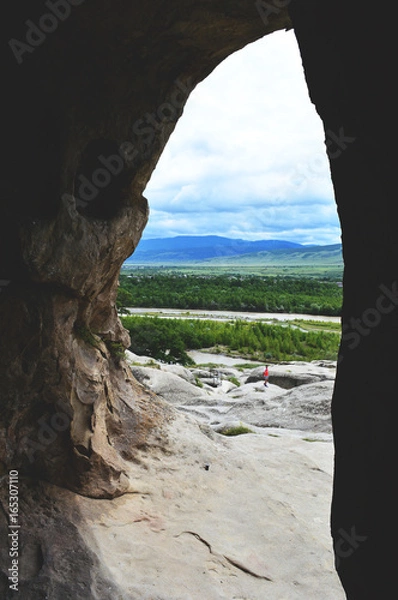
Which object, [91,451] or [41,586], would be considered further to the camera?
[91,451]

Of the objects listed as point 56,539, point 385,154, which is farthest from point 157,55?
point 56,539

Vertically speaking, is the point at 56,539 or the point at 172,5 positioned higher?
the point at 172,5

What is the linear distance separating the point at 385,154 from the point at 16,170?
5.61m

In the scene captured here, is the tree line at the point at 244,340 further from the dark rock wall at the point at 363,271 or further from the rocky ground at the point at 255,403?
the dark rock wall at the point at 363,271

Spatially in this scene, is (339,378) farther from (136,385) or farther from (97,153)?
(136,385)

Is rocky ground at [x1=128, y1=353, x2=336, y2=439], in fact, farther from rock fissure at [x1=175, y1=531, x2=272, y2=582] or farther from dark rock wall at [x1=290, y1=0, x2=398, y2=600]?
dark rock wall at [x1=290, y1=0, x2=398, y2=600]

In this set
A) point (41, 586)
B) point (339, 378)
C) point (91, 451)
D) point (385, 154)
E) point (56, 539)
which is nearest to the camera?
point (385, 154)

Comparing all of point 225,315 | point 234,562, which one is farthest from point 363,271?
point 225,315

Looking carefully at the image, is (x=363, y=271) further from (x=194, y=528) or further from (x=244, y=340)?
(x=244, y=340)

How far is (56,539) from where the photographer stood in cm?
595

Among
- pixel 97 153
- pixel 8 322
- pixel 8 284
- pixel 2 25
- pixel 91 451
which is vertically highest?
pixel 2 25

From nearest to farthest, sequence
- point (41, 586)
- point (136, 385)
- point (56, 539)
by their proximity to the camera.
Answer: point (41, 586), point (56, 539), point (136, 385)

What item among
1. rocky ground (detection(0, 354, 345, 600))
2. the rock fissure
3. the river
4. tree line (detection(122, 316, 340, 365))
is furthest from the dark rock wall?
the river

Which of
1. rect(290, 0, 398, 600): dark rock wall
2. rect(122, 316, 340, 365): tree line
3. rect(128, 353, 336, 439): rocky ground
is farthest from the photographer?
rect(122, 316, 340, 365): tree line
